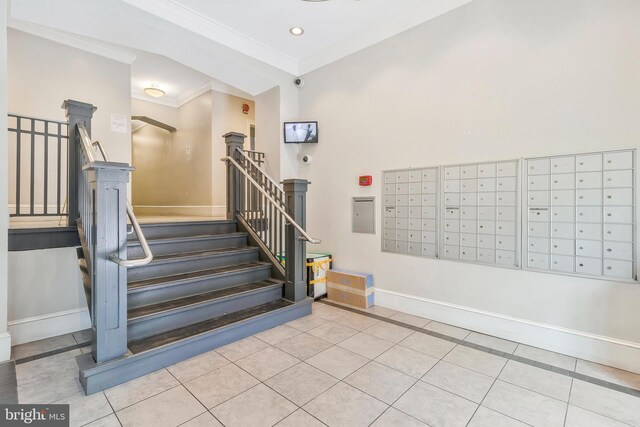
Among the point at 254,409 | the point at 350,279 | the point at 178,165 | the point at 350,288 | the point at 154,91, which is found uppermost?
the point at 154,91

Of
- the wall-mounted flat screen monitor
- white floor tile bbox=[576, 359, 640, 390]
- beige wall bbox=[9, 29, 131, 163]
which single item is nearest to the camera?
white floor tile bbox=[576, 359, 640, 390]

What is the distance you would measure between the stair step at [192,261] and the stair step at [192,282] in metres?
0.06

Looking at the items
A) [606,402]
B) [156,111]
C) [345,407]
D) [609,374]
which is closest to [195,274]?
[345,407]

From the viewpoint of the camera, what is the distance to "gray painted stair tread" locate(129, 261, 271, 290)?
9.10ft

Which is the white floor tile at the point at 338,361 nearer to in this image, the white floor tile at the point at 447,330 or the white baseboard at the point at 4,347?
→ the white floor tile at the point at 447,330

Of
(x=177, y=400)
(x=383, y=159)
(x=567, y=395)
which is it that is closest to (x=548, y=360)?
(x=567, y=395)

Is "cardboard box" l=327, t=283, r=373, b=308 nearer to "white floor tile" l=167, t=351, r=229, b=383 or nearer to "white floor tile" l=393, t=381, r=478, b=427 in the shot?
"white floor tile" l=393, t=381, r=478, b=427

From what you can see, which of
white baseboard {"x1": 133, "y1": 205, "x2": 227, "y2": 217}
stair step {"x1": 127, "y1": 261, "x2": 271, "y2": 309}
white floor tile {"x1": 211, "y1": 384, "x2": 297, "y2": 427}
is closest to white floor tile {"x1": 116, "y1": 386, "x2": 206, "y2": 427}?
white floor tile {"x1": 211, "y1": 384, "x2": 297, "y2": 427}

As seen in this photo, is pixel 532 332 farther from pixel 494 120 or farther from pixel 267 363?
pixel 267 363

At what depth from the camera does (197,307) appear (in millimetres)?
2771

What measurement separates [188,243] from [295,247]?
128cm

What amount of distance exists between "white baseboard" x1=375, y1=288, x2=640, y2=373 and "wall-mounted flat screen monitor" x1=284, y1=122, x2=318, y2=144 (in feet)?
8.31

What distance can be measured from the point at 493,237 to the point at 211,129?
17.7 ft

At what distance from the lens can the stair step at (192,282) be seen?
2.69 meters
